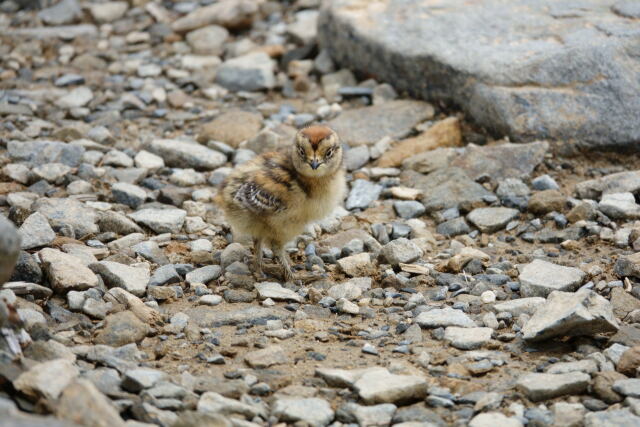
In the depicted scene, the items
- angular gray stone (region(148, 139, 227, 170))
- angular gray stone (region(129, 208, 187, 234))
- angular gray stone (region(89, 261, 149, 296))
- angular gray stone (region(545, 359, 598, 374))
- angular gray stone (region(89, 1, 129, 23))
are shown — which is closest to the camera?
angular gray stone (region(545, 359, 598, 374))

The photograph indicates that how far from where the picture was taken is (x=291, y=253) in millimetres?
7328

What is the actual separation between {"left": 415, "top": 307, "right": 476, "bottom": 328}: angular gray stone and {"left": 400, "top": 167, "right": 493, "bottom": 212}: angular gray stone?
208 centimetres

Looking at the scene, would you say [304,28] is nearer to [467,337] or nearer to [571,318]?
[467,337]

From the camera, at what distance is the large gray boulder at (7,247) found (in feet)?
14.8

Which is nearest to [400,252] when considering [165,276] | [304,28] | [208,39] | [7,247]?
[165,276]

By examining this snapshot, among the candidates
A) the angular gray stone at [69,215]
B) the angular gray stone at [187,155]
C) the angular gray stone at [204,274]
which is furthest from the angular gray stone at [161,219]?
the angular gray stone at [187,155]

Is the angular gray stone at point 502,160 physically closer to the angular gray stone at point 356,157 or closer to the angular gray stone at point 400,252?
the angular gray stone at point 356,157

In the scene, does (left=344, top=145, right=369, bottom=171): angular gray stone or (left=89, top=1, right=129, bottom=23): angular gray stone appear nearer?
Answer: (left=344, top=145, right=369, bottom=171): angular gray stone

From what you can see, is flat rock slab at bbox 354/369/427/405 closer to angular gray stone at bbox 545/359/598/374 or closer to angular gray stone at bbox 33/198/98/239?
angular gray stone at bbox 545/359/598/374

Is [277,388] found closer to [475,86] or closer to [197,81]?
[475,86]

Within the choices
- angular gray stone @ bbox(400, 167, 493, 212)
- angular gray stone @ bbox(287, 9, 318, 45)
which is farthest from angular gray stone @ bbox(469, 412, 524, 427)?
angular gray stone @ bbox(287, 9, 318, 45)

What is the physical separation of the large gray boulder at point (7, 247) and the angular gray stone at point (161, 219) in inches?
108

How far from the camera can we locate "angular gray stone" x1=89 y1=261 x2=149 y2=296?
617 centimetres

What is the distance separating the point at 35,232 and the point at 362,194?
3.14 m
